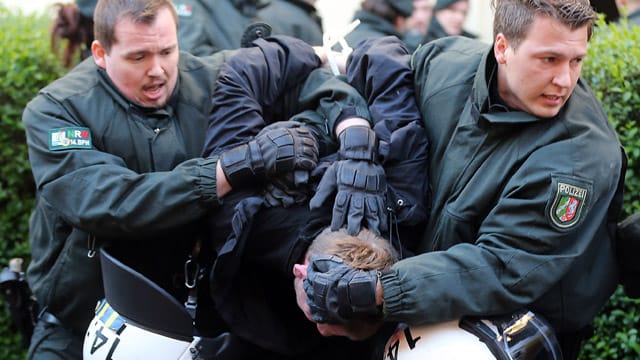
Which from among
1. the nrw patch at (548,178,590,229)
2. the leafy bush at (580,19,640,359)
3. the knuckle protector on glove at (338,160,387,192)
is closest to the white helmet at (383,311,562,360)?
the nrw patch at (548,178,590,229)

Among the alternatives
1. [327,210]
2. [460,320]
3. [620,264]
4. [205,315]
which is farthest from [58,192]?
[620,264]

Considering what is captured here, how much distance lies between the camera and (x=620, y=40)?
414 centimetres

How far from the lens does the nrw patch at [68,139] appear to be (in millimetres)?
3494

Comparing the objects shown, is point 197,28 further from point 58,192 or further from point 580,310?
point 580,310

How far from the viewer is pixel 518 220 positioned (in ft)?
10.1

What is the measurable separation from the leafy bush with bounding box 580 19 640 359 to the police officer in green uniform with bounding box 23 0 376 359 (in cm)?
116

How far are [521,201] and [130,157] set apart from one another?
1484 millimetres

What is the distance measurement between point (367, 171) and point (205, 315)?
2.98ft

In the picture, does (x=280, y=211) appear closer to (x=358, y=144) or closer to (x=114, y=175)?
(x=358, y=144)

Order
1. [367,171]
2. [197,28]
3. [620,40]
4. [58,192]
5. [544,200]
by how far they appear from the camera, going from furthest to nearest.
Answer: [197,28] → [620,40] → [58,192] → [367,171] → [544,200]

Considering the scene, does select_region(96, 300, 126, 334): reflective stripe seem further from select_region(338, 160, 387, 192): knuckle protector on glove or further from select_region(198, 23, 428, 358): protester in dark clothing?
select_region(338, 160, 387, 192): knuckle protector on glove

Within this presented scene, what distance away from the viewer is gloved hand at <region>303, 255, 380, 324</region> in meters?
3.05

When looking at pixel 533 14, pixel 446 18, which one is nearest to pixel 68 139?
pixel 533 14

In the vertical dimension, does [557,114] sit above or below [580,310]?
above
